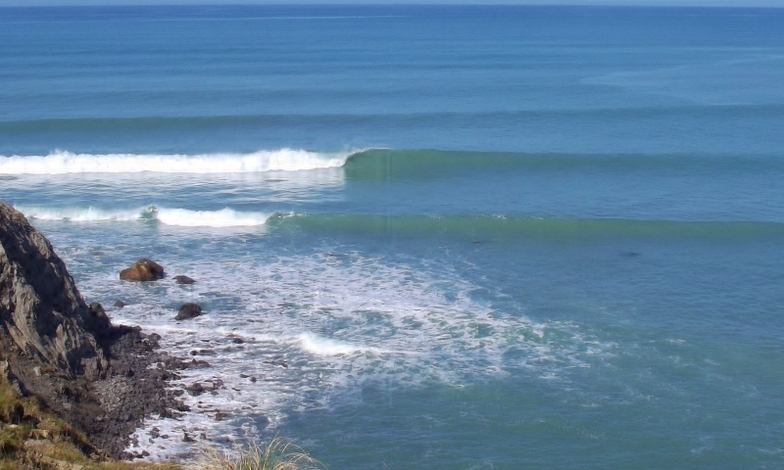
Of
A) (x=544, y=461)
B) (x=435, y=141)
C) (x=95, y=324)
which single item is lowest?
(x=544, y=461)

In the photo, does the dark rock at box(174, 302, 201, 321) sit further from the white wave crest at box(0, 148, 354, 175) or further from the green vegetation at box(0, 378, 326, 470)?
the white wave crest at box(0, 148, 354, 175)

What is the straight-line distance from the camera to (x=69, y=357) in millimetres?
14094

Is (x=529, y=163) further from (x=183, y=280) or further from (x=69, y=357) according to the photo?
(x=69, y=357)

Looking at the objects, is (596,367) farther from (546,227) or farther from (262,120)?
(262,120)

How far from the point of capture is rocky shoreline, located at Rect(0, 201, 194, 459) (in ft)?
42.4

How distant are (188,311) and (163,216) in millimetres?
8232

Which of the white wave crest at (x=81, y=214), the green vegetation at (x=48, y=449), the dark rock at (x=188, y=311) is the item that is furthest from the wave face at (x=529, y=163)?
the green vegetation at (x=48, y=449)

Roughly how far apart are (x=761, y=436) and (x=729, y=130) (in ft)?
84.2

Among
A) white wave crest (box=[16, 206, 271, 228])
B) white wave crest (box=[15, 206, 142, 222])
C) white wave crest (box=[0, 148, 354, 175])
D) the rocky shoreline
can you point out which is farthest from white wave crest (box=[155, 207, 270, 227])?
the rocky shoreline

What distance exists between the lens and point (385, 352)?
16.0m

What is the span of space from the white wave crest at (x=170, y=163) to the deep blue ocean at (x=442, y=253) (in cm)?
10

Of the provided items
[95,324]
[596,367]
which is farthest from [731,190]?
[95,324]

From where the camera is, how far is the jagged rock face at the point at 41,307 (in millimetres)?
13641

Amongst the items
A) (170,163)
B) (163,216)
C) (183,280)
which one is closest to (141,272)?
(183,280)
